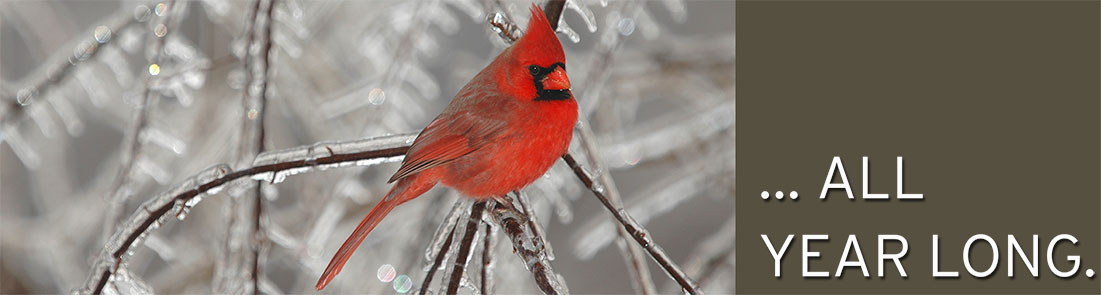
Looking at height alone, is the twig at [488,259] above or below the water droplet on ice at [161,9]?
below

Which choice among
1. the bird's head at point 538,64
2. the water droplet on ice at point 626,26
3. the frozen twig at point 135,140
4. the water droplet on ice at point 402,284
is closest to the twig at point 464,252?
the bird's head at point 538,64

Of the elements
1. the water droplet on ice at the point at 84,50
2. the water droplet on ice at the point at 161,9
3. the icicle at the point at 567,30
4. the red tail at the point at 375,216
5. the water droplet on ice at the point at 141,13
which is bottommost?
the red tail at the point at 375,216

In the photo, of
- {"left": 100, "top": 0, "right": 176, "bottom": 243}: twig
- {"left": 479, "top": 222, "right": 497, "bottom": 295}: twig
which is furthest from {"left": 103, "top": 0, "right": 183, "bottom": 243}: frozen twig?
{"left": 479, "top": 222, "right": 497, "bottom": 295}: twig

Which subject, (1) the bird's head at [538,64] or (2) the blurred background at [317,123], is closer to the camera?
(1) the bird's head at [538,64]

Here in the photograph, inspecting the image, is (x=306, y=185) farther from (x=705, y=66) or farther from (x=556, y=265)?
(x=556, y=265)

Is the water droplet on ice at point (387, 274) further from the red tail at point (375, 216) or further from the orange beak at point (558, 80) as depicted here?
the orange beak at point (558, 80)

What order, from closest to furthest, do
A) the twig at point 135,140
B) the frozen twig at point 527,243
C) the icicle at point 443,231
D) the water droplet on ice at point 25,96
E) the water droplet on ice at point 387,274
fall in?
the frozen twig at point 527,243 < the icicle at point 443,231 < the twig at point 135,140 < the water droplet on ice at point 25,96 < the water droplet on ice at point 387,274

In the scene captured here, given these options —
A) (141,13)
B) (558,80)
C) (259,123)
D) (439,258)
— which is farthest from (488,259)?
(141,13)

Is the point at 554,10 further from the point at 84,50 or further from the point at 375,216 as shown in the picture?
the point at 84,50
